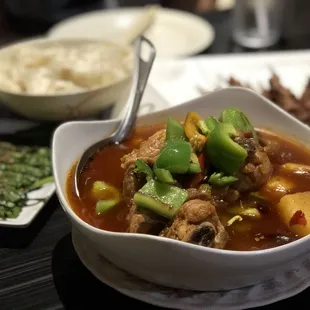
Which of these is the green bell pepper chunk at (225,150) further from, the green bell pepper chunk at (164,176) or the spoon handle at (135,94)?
the spoon handle at (135,94)

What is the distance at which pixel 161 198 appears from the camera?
1.11 metres

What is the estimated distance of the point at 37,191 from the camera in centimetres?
159

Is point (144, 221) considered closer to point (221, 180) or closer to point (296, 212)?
point (221, 180)

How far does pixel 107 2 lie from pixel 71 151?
284cm

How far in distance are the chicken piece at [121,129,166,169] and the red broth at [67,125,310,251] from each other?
0.24 feet

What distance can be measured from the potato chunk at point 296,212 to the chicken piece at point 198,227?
0.58 ft

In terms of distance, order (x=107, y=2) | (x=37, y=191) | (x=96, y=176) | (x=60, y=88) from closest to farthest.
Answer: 1. (x=96, y=176)
2. (x=37, y=191)
3. (x=60, y=88)
4. (x=107, y=2)

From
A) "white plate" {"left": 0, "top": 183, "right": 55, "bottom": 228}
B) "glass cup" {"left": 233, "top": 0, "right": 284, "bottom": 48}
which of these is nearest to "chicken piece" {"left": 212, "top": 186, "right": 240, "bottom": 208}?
"white plate" {"left": 0, "top": 183, "right": 55, "bottom": 228}

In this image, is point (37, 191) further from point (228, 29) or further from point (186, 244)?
point (228, 29)

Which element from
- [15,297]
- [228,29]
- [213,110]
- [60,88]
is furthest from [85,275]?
[228,29]

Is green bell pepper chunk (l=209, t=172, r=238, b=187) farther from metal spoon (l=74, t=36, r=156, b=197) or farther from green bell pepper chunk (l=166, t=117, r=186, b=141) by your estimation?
metal spoon (l=74, t=36, r=156, b=197)

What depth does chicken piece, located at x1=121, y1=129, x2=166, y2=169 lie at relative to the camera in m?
1.23

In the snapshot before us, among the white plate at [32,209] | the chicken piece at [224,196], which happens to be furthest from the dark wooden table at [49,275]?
the chicken piece at [224,196]

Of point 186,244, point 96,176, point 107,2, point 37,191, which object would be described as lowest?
point 107,2
